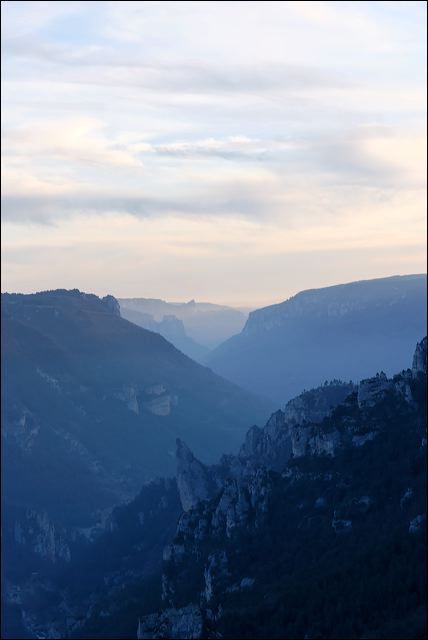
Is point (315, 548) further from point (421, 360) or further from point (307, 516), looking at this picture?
point (421, 360)

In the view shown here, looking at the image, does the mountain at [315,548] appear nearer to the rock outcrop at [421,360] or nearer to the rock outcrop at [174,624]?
the rock outcrop at [174,624]

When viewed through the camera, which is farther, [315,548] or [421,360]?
[421,360]

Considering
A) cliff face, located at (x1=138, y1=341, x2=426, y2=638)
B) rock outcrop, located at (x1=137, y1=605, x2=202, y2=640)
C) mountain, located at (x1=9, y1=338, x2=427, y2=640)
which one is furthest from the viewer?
cliff face, located at (x1=138, y1=341, x2=426, y2=638)

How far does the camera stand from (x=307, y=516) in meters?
133

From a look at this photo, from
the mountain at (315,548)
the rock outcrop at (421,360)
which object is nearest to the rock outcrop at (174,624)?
the mountain at (315,548)

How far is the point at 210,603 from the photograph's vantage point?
395 feet

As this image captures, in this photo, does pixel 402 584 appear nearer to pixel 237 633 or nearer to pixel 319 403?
Answer: pixel 237 633

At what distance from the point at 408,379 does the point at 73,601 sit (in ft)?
234

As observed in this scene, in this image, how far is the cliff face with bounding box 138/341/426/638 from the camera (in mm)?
114188

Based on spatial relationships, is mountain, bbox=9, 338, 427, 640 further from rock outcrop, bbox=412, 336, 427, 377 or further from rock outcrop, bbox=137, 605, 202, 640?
rock outcrop, bbox=412, 336, 427, 377

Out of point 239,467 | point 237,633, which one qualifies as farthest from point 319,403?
point 237,633

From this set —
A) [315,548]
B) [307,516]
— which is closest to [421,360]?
[307,516]

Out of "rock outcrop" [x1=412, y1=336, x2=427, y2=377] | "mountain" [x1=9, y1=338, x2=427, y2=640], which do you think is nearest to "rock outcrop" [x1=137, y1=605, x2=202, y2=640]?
"mountain" [x1=9, y1=338, x2=427, y2=640]

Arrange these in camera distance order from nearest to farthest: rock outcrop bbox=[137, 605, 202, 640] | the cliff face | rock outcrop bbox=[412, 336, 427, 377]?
1. rock outcrop bbox=[137, 605, 202, 640]
2. the cliff face
3. rock outcrop bbox=[412, 336, 427, 377]
